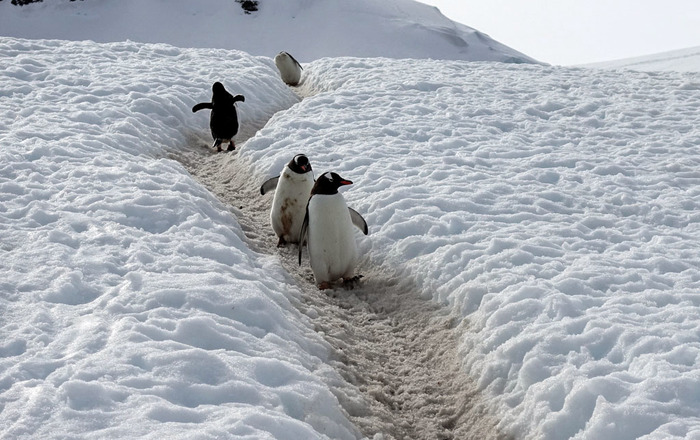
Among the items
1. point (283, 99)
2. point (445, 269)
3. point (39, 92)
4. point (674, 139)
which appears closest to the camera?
point (445, 269)

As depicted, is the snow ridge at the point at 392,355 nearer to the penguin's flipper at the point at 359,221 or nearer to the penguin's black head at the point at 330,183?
the penguin's flipper at the point at 359,221

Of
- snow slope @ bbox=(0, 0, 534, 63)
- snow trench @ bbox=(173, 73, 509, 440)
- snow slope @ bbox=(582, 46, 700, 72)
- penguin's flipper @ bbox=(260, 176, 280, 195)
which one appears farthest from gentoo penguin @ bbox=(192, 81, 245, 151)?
snow slope @ bbox=(0, 0, 534, 63)

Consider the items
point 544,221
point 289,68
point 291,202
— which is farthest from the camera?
point 289,68

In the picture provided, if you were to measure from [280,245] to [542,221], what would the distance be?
8.91 feet

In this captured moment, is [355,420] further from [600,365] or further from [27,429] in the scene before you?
[27,429]

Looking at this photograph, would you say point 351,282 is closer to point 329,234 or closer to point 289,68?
point 329,234

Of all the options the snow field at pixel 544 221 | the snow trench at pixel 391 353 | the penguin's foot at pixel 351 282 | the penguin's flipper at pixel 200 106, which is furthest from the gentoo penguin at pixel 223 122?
the penguin's foot at pixel 351 282

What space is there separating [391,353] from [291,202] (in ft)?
7.95

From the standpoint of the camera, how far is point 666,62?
34312mm

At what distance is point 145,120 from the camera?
11469mm

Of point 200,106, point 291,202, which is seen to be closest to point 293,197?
point 291,202

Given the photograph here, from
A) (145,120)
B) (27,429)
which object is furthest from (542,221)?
(145,120)

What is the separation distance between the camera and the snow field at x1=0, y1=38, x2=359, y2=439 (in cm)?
389

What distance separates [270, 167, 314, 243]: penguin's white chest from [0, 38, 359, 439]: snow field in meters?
0.50
